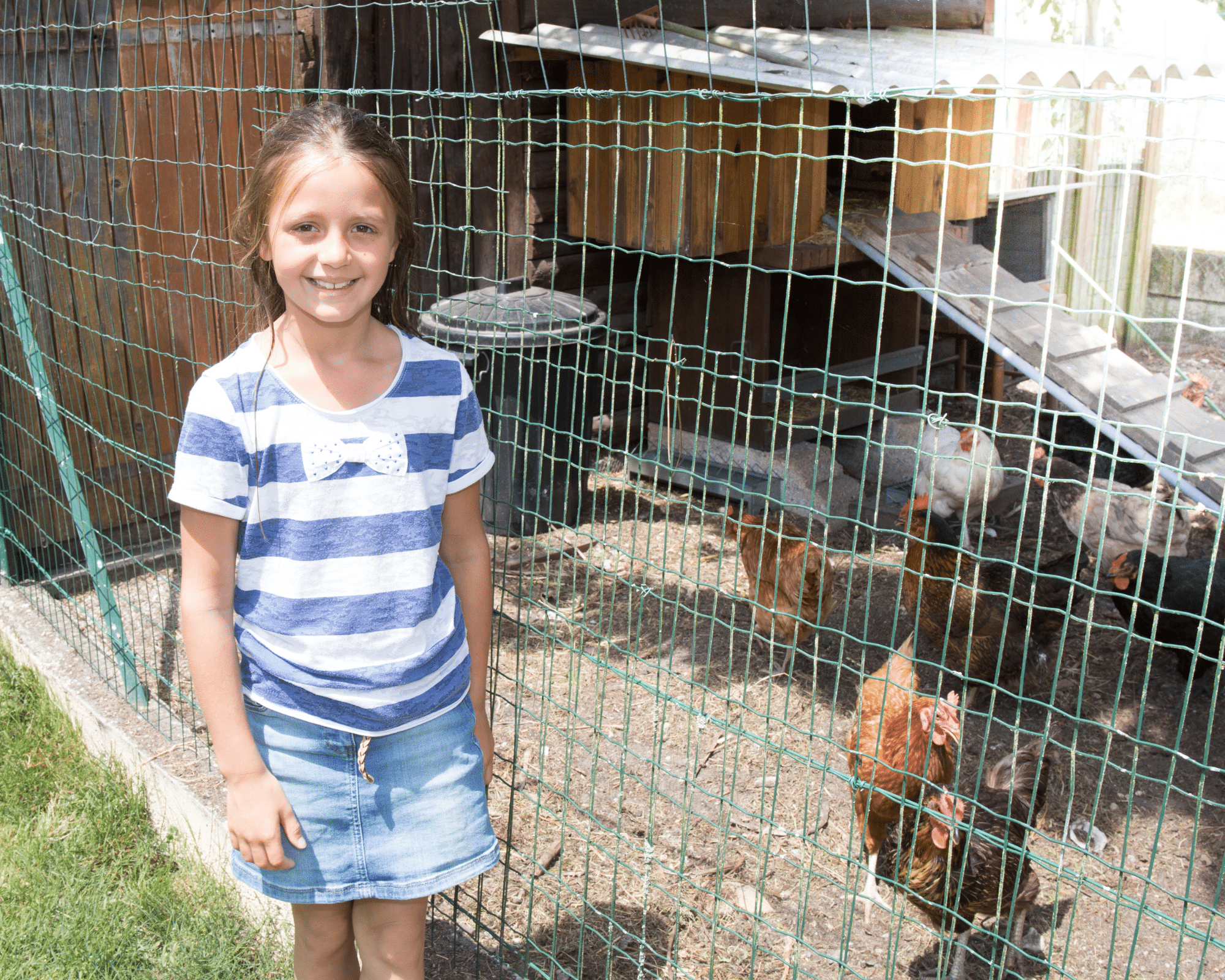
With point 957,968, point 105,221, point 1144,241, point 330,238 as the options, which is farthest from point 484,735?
point 1144,241

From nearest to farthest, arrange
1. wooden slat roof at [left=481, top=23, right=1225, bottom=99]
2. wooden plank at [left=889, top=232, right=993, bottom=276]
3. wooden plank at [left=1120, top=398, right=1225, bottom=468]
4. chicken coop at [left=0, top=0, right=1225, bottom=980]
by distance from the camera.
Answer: chicken coop at [left=0, top=0, right=1225, bottom=980], wooden slat roof at [left=481, top=23, right=1225, bottom=99], wooden plank at [left=1120, top=398, right=1225, bottom=468], wooden plank at [left=889, top=232, right=993, bottom=276]

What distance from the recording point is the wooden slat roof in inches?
157

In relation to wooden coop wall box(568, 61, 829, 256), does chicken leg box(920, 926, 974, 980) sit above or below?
below

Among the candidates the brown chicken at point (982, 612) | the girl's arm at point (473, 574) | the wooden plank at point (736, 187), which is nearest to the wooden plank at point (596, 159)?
the wooden plank at point (736, 187)

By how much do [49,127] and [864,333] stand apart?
15.3 ft

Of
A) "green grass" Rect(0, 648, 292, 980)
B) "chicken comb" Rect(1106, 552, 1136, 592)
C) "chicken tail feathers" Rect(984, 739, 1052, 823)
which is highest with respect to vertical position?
"chicken tail feathers" Rect(984, 739, 1052, 823)

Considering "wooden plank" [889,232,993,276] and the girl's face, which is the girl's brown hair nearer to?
the girl's face

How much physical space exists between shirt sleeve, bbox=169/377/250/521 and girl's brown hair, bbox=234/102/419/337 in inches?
9.7

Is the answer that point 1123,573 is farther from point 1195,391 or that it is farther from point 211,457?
point 211,457

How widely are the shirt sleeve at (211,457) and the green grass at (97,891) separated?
4.47 feet

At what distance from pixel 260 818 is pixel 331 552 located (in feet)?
1.43

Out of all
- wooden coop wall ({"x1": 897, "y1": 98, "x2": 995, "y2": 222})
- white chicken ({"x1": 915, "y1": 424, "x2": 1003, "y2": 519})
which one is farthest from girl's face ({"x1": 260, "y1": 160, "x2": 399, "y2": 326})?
white chicken ({"x1": 915, "y1": 424, "x2": 1003, "y2": 519})

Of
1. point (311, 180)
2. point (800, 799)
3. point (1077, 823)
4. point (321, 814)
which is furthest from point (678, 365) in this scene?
point (1077, 823)

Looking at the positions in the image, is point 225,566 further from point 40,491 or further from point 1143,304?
point 1143,304
